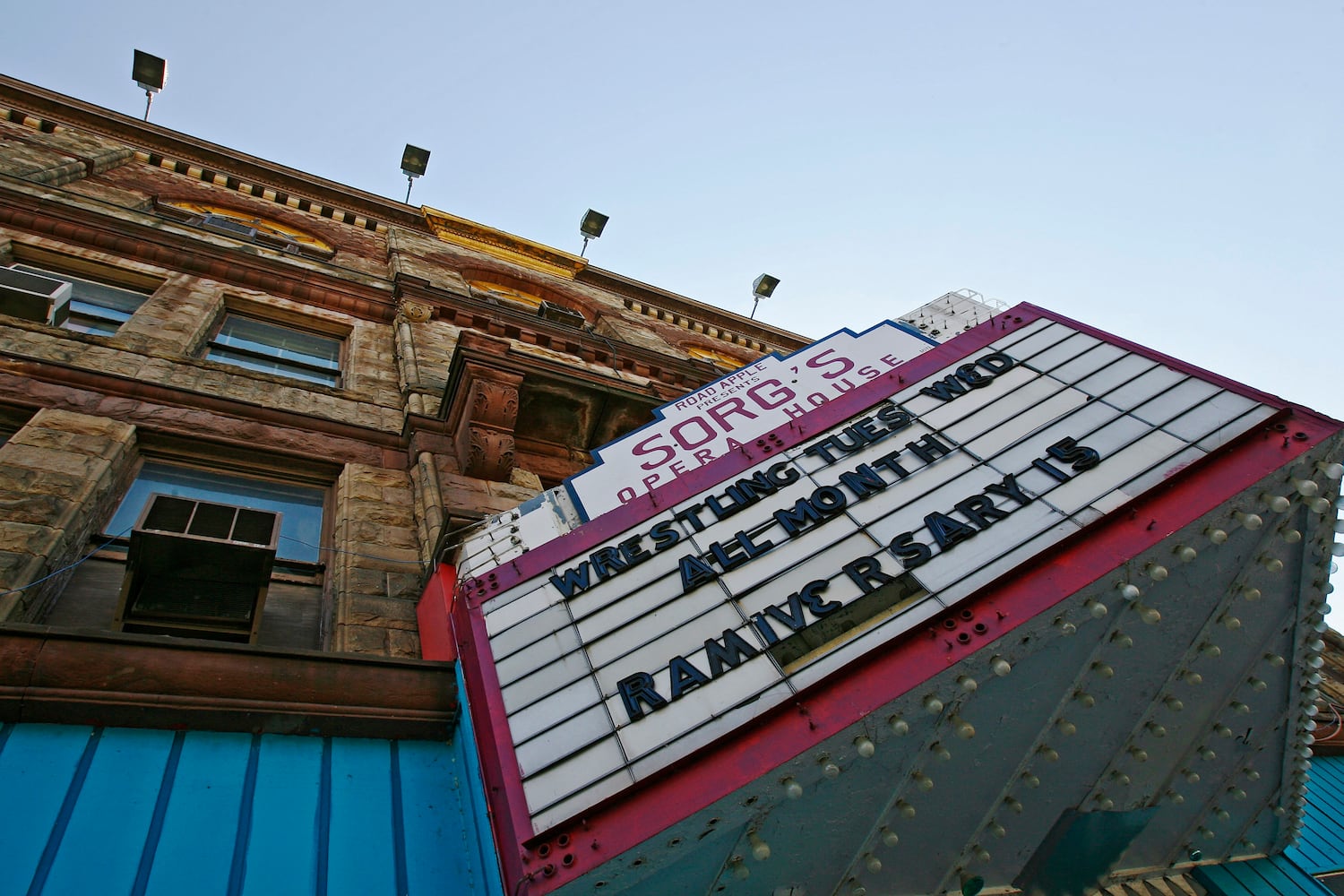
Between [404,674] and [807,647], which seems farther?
[404,674]

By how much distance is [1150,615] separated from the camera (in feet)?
15.4

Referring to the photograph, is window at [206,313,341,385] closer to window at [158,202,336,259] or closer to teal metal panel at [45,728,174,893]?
window at [158,202,336,259]

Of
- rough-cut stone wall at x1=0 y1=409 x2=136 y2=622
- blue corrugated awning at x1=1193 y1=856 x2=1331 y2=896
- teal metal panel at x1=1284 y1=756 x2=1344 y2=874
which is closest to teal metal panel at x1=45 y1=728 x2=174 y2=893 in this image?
rough-cut stone wall at x1=0 y1=409 x2=136 y2=622

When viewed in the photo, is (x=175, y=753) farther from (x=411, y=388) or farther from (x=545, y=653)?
(x=411, y=388)

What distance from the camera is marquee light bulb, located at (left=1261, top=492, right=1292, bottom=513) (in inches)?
189

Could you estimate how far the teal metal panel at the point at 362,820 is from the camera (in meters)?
4.52

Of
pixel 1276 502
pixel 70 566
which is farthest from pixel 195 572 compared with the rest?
pixel 1276 502

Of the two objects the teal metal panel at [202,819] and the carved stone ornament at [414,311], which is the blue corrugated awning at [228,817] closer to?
the teal metal panel at [202,819]

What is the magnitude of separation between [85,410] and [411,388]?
4131mm

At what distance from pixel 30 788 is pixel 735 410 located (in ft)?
20.9

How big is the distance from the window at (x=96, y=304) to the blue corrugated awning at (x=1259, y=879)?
1452 cm

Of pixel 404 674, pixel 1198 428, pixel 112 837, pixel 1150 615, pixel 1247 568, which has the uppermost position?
pixel 1198 428

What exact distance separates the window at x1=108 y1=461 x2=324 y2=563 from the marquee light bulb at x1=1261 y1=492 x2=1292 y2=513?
27.4 feet

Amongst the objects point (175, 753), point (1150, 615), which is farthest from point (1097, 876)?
point (175, 753)
